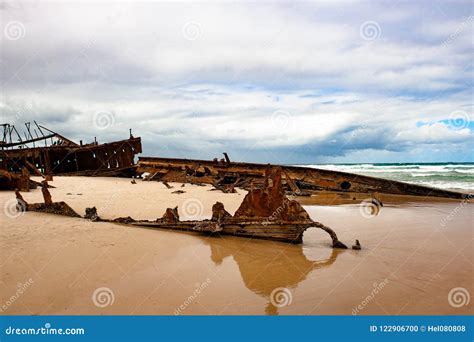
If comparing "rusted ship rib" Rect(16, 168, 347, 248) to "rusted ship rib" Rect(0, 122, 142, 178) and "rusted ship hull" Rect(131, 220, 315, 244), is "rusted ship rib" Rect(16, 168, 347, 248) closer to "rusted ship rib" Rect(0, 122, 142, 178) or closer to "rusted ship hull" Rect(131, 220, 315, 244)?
"rusted ship hull" Rect(131, 220, 315, 244)

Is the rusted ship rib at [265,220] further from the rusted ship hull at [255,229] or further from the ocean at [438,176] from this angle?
the ocean at [438,176]

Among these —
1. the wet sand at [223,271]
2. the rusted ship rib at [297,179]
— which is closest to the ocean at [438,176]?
the rusted ship rib at [297,179]

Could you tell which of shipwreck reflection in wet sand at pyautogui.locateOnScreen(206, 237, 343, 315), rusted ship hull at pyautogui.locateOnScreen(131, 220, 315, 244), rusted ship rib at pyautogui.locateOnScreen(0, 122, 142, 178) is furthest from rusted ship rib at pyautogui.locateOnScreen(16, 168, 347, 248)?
rusted ship rib at pyautogui.locateOnScreen(0, 122, 142, 178)

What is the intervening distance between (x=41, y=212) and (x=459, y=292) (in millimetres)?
7092

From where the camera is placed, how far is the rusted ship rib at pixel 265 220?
582 centimetres

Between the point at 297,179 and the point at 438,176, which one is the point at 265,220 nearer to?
the point at 297,179

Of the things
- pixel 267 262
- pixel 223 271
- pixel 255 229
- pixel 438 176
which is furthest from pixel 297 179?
pixel 438 176

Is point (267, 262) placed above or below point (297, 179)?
below

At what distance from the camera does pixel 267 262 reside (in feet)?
15.8

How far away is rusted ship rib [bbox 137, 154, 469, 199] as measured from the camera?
1400cm

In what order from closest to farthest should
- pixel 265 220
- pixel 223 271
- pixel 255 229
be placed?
pixel 223 271 → pixel 265 220 → pixel 255 229

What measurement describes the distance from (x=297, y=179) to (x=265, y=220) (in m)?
9.24
